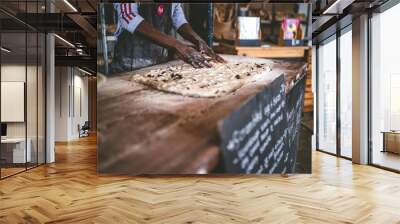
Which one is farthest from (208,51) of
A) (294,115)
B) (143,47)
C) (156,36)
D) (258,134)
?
(294,115)

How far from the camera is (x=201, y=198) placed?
471cm

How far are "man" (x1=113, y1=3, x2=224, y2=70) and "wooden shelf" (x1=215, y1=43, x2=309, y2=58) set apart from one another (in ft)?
0.64

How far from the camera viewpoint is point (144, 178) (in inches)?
245

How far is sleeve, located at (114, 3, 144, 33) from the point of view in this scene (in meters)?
6.11

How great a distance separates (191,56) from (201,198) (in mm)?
2416

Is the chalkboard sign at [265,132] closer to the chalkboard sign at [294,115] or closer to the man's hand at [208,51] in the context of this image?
the chalkboard sign at [294,115]

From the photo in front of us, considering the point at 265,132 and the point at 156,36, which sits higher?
the point at 156,36

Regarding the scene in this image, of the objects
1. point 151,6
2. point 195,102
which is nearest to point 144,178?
point 195,102

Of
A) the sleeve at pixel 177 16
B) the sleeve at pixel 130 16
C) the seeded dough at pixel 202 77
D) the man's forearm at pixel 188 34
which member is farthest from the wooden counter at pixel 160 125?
the sleeve at pixel 130 16

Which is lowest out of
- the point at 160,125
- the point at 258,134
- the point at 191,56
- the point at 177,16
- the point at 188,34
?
the point at 258,134

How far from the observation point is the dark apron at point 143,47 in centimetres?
604

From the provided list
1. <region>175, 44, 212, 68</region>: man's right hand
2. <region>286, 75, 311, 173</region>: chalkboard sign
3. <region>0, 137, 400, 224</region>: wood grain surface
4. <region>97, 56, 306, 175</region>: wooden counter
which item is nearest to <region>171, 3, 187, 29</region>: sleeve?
<region>175, 44, 212, 68</region>: man's right hand

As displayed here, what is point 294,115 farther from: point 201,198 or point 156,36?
point 156,36

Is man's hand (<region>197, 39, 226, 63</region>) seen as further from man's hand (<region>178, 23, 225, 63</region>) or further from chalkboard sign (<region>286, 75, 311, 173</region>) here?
chalkboard sign (<region>286, 75, 311, 173</region>)
